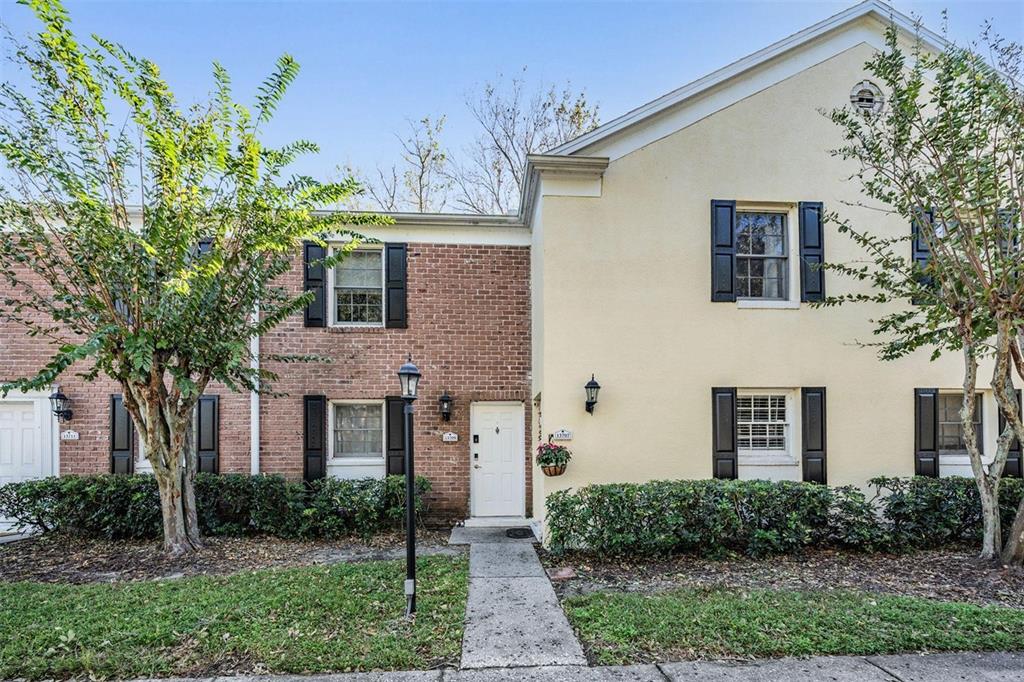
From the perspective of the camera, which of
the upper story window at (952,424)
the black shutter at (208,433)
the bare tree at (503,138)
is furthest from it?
the bare tree at (503,138)

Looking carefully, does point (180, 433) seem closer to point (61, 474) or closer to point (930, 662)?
point (61, 474)

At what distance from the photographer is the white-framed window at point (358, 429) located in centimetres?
820

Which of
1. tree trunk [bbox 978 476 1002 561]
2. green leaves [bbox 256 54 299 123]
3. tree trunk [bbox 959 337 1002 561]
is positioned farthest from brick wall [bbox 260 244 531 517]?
tree trunk [bbox 978 476 1002 561]

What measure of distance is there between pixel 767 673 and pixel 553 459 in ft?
10.9

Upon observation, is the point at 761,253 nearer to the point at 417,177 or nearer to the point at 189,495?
the point at 189,495

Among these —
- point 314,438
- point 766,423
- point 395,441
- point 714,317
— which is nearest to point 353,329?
point 314,438

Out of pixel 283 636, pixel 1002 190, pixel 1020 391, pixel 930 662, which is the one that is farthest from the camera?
pixel 1020 391

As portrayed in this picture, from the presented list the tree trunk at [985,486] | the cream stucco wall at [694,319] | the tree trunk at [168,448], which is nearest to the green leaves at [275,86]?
the cream stucco wall at [694,319]

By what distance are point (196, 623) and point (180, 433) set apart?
2.76 m

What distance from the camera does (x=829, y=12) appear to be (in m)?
7.18

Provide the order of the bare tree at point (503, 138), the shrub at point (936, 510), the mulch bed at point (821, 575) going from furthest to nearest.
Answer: the bare tree at point (503, 138) → the shrub at point (936, 510) → the mulch bed at point (821, 575)

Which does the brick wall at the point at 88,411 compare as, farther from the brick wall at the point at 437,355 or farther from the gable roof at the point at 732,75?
the gable roof at the point at 732,75

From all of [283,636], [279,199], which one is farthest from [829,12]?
[283,636]

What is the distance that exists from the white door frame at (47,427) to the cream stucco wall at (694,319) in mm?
7718
